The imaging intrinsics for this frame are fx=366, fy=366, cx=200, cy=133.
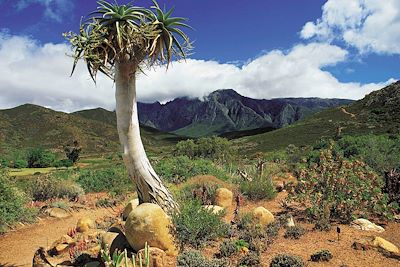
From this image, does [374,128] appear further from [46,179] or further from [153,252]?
[153,252]

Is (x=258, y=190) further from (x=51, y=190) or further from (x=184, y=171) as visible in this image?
(x=51, y=190)

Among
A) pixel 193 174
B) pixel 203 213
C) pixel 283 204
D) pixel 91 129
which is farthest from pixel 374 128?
pixel 91 129

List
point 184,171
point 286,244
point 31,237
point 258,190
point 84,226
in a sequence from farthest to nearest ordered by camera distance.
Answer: point 184,171
point 258,190
point 31,237
point 84,226
point 286,244

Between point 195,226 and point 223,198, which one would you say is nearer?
point 195,226

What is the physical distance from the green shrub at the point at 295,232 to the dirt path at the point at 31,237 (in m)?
6.02

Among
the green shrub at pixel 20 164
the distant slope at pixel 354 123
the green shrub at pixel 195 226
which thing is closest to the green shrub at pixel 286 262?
the green shrub at pixel 195 226

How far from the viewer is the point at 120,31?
273 inches

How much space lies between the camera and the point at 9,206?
11.4 m

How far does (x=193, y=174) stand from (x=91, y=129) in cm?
11181

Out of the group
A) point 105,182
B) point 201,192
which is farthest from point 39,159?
point 201,192

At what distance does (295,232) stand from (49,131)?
115 metres

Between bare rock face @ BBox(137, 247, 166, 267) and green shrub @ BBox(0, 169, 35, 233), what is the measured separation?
21.2 feet

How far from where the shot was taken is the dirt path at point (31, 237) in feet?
29.5

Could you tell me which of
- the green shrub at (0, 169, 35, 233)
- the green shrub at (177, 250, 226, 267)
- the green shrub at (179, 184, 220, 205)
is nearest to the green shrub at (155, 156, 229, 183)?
the green shrub at (179, 184, 220, 205)
